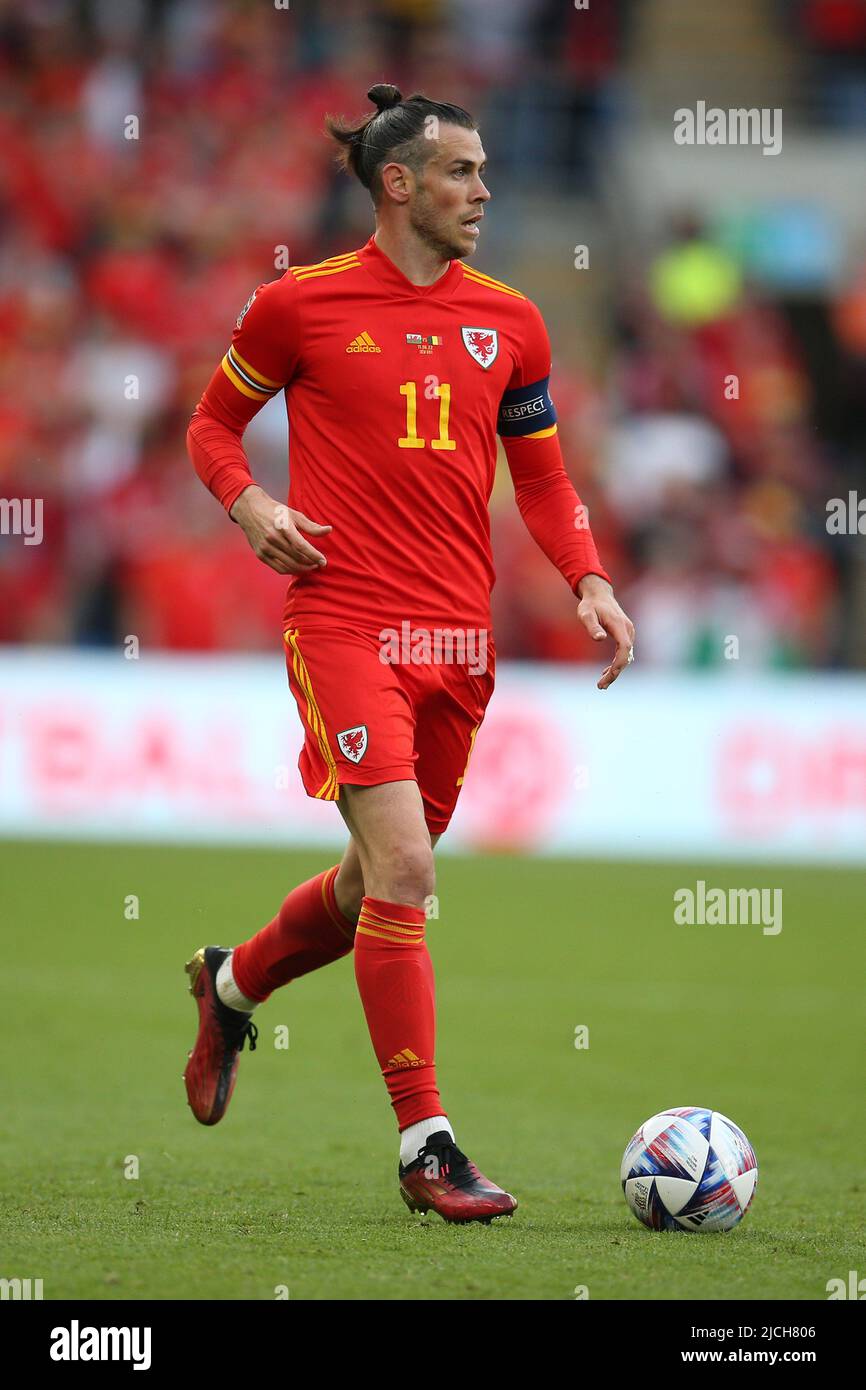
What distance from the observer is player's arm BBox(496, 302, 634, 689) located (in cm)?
568

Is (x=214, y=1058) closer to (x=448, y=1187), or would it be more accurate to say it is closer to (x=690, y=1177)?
(x=448, y=1187)

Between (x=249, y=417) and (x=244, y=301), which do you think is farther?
(x=244, y=301)

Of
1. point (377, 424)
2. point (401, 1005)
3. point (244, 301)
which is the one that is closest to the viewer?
point (401, 1005)

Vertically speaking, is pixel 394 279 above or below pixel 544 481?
above

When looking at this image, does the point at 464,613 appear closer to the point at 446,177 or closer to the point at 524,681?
the point at 446,177

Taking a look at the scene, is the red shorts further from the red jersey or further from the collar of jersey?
the collar of jersey

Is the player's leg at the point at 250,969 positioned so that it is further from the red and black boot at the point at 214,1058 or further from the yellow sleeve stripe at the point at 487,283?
the yellow sleeve stripe at the point at 487,283

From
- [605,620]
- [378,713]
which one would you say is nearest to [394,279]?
[605,620]

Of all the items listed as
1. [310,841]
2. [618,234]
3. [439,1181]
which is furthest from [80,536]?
[439,1181]

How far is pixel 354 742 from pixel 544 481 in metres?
1.15

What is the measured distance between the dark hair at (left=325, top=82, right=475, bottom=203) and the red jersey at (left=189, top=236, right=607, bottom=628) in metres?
0.23

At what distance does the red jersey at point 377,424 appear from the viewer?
5398 millimetres

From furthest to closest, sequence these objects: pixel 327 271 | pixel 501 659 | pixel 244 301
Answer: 1. pixel 244 301
2. pixel 501 659
3. pixel 327 271

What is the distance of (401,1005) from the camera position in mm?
5152
